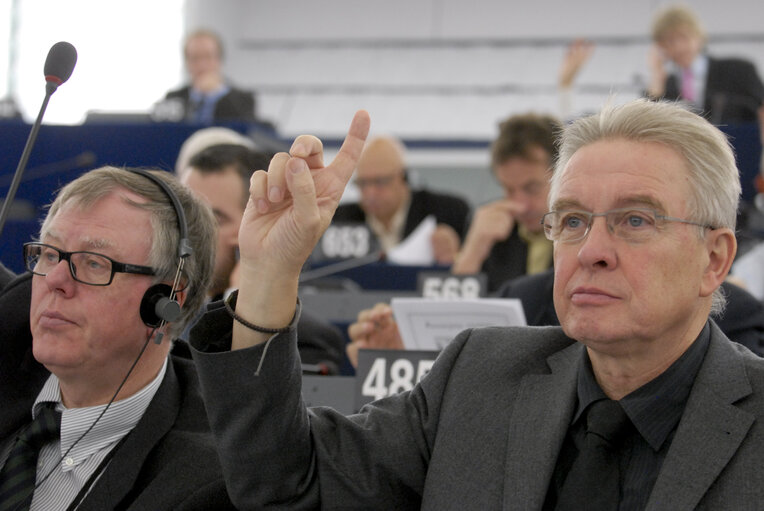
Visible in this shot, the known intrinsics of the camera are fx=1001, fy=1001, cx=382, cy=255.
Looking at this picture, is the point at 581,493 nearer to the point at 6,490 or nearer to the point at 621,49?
the point at 6,490

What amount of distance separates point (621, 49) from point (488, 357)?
40.3 feet

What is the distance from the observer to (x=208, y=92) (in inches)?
249

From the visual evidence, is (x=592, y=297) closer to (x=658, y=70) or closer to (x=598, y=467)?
(x=598, y=467)

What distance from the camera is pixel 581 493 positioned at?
4.73ft

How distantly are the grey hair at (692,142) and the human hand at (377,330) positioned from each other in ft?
2.89

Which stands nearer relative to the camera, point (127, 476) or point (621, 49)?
point (127, 476)

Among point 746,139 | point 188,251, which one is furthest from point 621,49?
point 188,251

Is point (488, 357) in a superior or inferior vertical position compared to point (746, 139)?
inferior

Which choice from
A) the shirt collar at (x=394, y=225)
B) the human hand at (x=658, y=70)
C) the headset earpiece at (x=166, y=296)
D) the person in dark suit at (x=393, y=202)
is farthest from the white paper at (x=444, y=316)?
the human hand at (x=658, y=70)

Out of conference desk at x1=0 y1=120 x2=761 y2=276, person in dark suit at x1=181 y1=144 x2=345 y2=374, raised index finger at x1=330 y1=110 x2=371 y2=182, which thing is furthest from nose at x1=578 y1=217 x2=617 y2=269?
conference desk at x1=0 y1=120 x2=761 y2=276

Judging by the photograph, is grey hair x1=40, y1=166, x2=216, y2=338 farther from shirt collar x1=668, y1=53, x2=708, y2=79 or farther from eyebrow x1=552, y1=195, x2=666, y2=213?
shirt collar x1=668, y1=53, x2=708, y2=79

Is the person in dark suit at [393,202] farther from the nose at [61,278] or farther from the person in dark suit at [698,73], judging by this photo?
the nose at [61,278]

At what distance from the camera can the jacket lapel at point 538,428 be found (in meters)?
1.44

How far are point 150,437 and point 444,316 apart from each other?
80cm
